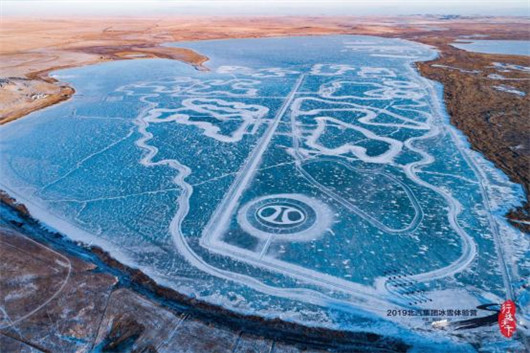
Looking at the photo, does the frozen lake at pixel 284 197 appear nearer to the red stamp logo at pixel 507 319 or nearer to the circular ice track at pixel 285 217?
the circular ice track at pixel 285 217

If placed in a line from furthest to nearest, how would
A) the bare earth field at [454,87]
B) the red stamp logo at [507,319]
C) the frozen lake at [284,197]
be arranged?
the bare earth field at [454,87] → the frozen lake at [284,197] → the red stamp logo at [507,319]

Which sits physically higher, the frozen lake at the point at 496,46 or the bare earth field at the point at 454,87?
the bare earth field at the point at 454,87

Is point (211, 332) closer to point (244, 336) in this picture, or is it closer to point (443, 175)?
point (244, 336)

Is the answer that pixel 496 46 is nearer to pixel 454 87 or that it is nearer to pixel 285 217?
pixel 454 87

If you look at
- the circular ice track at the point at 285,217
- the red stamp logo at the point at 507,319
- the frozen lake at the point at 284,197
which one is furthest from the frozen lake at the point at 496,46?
the red stamp logo at the point at 507,319

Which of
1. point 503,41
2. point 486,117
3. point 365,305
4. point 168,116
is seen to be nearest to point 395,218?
point 365,305

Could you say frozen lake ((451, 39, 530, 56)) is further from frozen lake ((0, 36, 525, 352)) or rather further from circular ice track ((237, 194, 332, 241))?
circular ice track ((237, 194, 332, 241))

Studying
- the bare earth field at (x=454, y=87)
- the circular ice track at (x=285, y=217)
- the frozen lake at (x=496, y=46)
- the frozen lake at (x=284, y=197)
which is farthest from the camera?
the frozen lake at (x=496, y=46)
